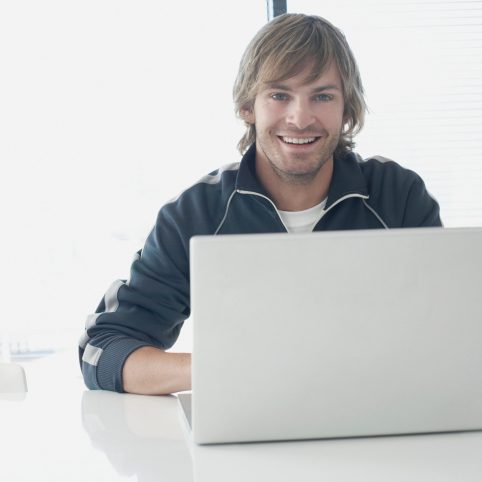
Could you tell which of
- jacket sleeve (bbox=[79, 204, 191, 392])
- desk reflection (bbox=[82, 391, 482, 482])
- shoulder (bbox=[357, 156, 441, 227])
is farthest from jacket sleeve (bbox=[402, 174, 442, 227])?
desk reflection (bbox=[82, 391, 482, 482])

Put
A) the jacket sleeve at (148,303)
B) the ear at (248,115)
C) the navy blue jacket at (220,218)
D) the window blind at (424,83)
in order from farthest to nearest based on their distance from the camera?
the window blind at (424,83) → the ear at (248,115) → the navy blue jacket at (220,218) → the jacket sleeve at (148,303)

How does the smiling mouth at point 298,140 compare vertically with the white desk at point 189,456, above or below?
above

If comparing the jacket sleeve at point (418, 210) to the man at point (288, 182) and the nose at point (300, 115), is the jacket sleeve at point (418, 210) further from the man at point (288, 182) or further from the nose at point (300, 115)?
the nose at point (300, 115)

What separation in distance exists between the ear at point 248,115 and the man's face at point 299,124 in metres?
0.15

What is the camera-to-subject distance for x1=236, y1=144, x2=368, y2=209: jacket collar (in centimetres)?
192

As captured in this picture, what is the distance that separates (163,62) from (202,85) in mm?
212

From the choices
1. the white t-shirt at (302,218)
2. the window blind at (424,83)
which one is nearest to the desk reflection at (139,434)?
the white t-shirt at (302,218)

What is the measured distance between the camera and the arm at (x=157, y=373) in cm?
138

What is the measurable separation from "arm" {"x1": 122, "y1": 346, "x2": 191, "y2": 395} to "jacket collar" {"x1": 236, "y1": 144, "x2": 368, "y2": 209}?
63 centimetres

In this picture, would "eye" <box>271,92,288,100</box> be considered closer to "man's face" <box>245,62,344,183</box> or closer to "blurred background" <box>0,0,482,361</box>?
"man's face" <box>245,62,344,183</box>

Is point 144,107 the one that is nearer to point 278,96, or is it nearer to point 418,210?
point 278,96

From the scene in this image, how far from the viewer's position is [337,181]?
1.96 meters

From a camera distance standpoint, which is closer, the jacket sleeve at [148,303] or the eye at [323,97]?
the jacket sleeve at [148,303]

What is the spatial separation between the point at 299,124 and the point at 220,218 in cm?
32
